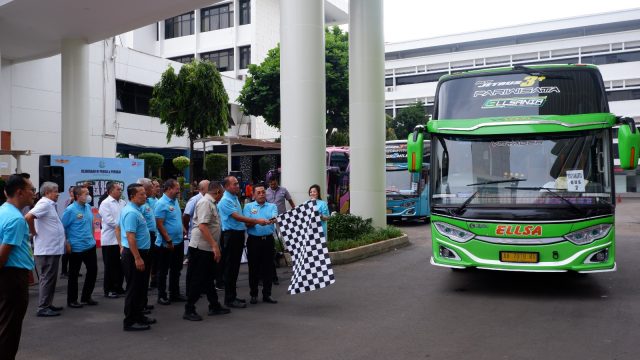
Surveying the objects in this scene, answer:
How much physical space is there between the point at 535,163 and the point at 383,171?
7276 millimetres

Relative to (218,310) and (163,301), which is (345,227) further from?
(218,310)

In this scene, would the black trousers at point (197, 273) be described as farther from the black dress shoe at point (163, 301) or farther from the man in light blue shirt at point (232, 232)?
the black dress shoe at point (163, 301)

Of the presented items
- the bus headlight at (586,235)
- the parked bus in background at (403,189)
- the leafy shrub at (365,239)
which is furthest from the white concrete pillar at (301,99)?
the parked bus in background at (403,189)

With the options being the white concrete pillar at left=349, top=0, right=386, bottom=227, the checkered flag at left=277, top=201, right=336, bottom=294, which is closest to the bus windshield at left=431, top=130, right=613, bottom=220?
the checkered flag at left=277, top=201, right=336, bottom=294

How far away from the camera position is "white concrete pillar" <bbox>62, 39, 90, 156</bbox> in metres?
19.4

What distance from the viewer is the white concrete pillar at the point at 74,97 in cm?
1938

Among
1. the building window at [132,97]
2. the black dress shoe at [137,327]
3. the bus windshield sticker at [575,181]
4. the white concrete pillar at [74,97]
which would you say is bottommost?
the black dress shoe at [137,327]

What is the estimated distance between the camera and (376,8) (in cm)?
1498

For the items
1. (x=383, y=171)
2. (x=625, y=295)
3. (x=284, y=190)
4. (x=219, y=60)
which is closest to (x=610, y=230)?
(x=625, y=295)

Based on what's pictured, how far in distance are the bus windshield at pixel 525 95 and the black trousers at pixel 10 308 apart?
6.30 m

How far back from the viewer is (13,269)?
4703 millimetres

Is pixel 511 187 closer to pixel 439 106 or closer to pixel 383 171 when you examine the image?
pixel 439 106

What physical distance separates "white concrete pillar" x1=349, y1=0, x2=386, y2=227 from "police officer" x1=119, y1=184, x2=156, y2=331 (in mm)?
8699

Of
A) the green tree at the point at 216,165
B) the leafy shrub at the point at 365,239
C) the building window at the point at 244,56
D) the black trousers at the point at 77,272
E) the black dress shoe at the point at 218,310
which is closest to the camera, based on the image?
the black dress shoe at the point at 218,310
